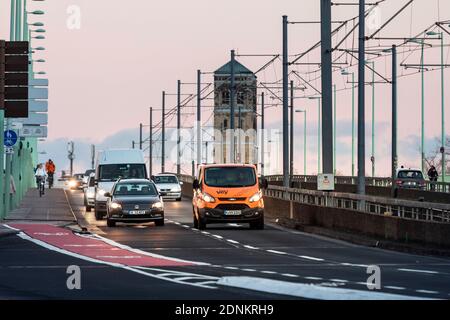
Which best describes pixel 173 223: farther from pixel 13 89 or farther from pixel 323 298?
pixel 323 298

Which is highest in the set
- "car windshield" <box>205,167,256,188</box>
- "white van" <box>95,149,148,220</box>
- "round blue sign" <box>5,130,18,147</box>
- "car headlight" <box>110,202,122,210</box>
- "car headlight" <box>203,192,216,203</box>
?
"round blue sign" <box>5,130,18,147</box>

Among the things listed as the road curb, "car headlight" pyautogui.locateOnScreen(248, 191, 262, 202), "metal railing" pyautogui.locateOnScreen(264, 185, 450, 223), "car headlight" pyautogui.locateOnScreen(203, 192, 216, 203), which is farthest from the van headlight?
"metal railing" pyautogui.locateOnScreen(264, 185, 450, 223)

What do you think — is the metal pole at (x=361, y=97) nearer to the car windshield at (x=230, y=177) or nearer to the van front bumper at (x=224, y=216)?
the van front bumper at (x=224, y=216)

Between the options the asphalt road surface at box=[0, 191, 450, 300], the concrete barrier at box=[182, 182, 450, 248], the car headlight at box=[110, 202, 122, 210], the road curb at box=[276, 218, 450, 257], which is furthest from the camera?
the car headlight at box=[110, 202, 122, 210]

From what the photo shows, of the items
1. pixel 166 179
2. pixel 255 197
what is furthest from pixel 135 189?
pixel 166 179

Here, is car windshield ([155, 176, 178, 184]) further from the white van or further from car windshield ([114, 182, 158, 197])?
car windshield ([114, 182, 158, 197])

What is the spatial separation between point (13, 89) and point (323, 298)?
93.7ft

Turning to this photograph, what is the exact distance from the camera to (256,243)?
34344 millimetres

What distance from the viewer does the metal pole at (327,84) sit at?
41.1 metres

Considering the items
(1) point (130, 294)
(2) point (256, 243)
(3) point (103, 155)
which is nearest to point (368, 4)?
(2) point (256, 243)

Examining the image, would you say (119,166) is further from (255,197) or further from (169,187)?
(169,187)

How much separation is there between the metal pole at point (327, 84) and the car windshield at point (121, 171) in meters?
15.1

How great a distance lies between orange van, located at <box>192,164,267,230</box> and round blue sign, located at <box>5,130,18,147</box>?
25.5 feet

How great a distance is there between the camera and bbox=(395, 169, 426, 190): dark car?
88.3m
